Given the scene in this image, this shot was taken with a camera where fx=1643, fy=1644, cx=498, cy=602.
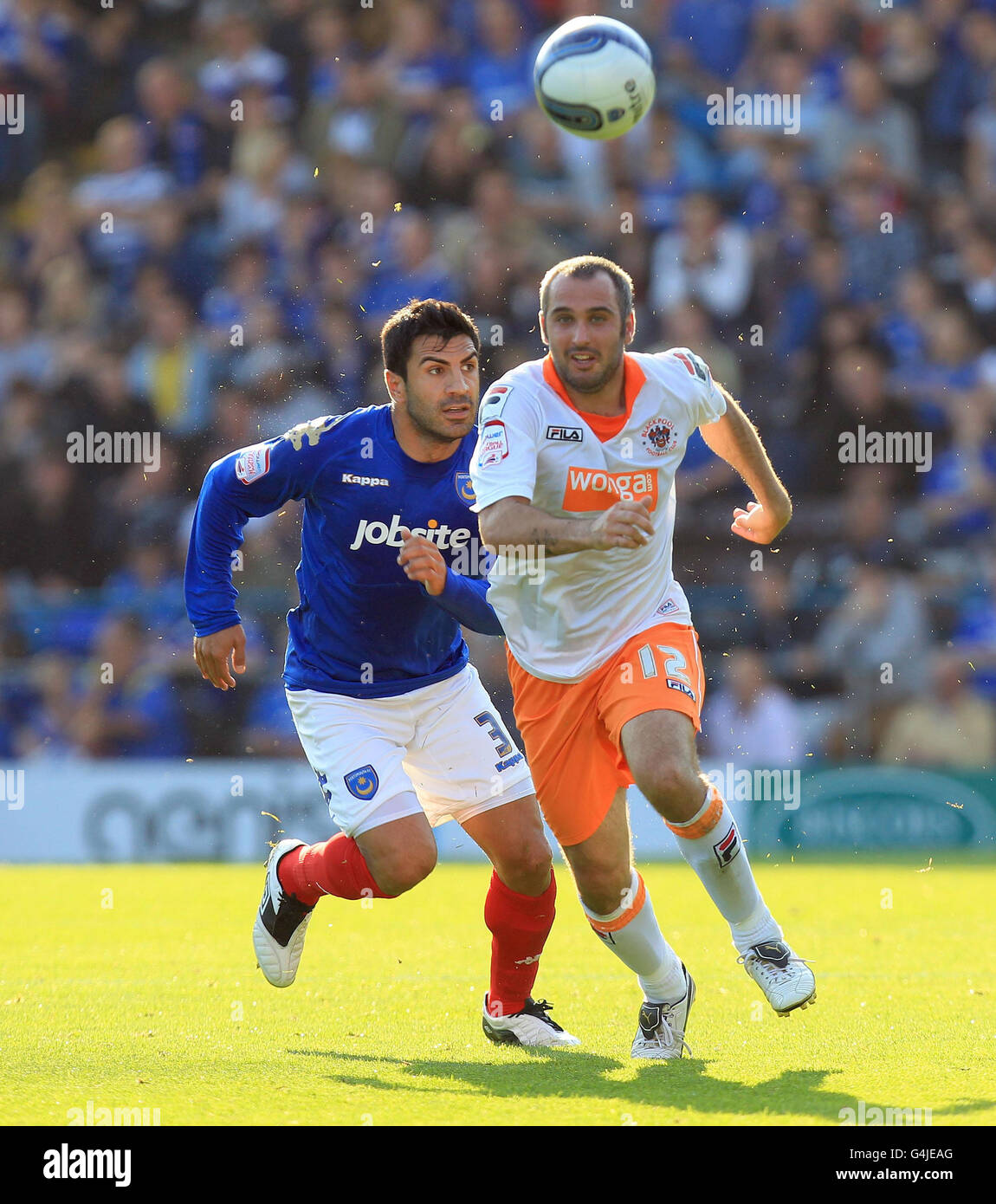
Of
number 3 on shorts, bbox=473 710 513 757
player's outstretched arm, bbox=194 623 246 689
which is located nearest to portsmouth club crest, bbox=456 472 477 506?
Answer: number 3 on shorts, bbox=473 710 513 757

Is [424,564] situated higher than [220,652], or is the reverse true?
[424,564]

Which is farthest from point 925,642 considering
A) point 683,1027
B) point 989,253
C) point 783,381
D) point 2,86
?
point 2,86

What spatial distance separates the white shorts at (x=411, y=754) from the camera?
5914 mm

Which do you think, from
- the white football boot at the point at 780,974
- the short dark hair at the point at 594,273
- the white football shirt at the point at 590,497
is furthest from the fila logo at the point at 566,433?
the white football boot at the point at 780,974

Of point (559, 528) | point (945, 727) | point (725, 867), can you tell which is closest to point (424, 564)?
point (559, 528)

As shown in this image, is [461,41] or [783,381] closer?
[783,381]

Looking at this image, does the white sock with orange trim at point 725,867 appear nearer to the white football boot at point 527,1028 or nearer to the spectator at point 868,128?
the white football boot at point 527,1028

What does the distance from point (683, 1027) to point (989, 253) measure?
10904 mm

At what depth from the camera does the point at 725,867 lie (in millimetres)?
5355

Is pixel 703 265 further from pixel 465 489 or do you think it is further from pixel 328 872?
pixel 328 872

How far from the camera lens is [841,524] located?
12883 mm

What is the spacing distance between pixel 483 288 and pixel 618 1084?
996 centimetres
